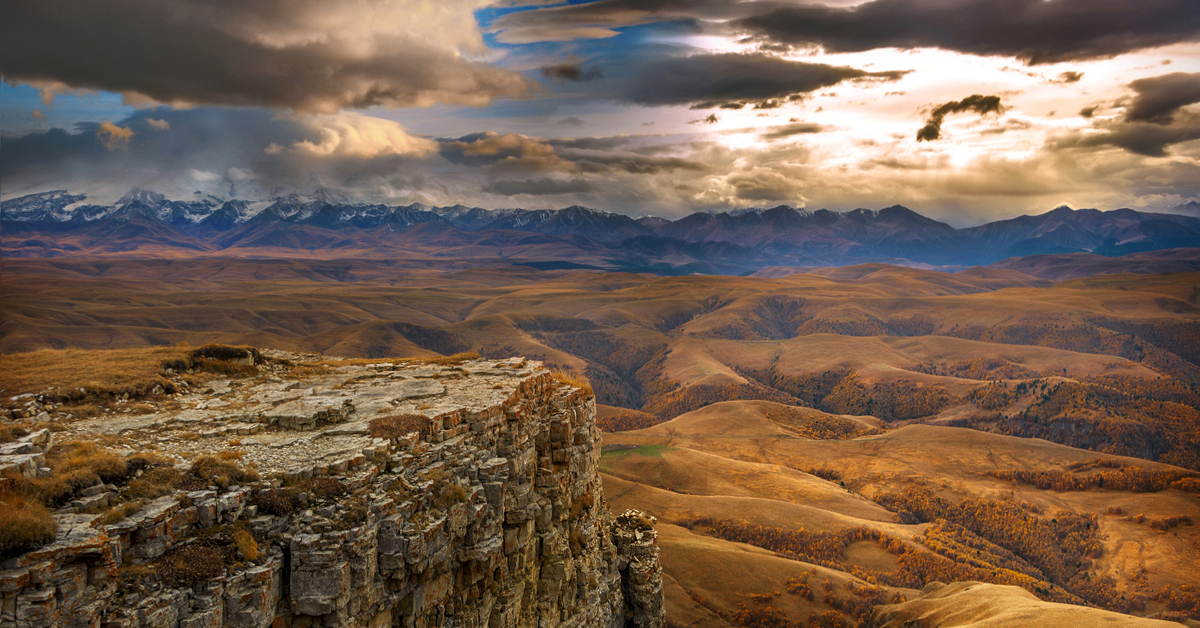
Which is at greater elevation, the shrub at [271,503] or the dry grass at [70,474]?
the dry grass at [70,474]

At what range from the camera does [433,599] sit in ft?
73.2

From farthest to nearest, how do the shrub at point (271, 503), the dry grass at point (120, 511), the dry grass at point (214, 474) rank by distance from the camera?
1. the shrub at point (271, 503)
2. the dry grass at point (214, 474)
3. the dry grass at point (120, 511)

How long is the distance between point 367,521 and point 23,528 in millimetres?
7873

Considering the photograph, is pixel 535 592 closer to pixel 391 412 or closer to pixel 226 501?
pixel 391 412

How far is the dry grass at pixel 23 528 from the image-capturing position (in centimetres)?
1294

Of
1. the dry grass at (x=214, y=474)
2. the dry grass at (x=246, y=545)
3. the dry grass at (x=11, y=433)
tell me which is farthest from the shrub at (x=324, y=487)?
the dry grass at (x=11, y=433)

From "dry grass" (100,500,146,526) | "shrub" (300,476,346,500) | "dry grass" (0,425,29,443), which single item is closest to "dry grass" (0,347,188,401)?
"dry grass" (0,425,29,443)

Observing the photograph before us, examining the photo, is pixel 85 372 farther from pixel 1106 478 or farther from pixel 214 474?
pixel 1106 478

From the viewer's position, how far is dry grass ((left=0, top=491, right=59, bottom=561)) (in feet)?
42.4

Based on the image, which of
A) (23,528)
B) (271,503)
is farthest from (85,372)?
(23,528)

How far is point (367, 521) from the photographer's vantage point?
18.6m

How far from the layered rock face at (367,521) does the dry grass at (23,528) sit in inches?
10.7

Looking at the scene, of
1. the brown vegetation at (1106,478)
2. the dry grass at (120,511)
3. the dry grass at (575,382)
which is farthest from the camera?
the brown vegetation at (1106,478)

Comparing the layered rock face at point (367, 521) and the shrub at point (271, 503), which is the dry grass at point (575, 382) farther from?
the shrub at point (271, 503)
